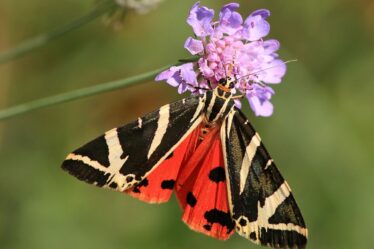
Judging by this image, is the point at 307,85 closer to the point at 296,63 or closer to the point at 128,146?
the point at 296,63

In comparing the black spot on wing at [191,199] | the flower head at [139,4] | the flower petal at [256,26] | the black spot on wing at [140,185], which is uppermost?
the flower head at [139,4]

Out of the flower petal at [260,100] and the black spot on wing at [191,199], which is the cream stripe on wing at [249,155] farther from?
the flower petal at [260,100]

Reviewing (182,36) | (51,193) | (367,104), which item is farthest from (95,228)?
(367,104)

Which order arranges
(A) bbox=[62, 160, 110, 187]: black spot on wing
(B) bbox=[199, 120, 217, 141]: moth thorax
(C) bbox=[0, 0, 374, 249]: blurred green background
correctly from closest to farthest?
(A) bbox=[62, 160, 110, 187]: black spot on wing, (B) bbox=[199, 120, 217, 141]: moth thorax, (C) bbox=[0, 0, 374, 249]: blurred green background

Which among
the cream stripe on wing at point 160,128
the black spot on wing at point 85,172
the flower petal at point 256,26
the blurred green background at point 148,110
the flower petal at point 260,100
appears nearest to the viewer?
the black spot on wing at point 85,172

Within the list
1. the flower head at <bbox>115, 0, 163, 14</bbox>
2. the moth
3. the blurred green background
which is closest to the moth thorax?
the moth

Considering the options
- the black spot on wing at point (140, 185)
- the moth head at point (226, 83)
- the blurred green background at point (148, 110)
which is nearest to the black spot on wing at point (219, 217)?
the black spot on wing at point (140, 185)

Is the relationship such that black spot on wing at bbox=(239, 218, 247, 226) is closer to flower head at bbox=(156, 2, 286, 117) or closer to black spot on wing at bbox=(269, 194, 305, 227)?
black spot on wing at bbox=(269, 194, 305, 227)
